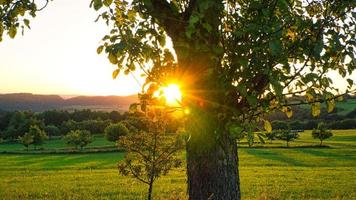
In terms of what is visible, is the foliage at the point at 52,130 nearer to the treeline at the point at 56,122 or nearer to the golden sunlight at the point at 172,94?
the treeline at the point at 56,122

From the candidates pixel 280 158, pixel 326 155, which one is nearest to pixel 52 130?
pixel 280 158

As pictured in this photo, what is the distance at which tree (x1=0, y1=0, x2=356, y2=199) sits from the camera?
4.52 metres


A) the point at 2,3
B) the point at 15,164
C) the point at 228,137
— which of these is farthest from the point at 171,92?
the point at 15,164

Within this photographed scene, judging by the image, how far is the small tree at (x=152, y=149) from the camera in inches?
659

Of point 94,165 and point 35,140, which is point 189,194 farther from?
point 35,140

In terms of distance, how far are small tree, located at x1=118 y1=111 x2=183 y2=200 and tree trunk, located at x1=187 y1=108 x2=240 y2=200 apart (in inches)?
412

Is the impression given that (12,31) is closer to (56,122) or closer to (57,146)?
(57,146)

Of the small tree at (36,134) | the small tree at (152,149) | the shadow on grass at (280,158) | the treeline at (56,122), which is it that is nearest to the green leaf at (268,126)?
the small tree at (152,149)

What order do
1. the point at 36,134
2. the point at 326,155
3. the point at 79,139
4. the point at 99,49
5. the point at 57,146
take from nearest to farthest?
1. the point at 99,49
2. the point at 326,155
3. the point at 79,139
4. the point at 36,134
5. the point at 57,146

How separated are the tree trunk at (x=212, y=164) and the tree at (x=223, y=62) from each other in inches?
0.5

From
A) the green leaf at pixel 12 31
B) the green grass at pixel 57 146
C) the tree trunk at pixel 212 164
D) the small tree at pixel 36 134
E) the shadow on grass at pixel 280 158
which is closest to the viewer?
the tree trunk at pixel 212 164

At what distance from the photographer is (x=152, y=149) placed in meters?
16.8

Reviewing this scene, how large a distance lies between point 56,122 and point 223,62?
148 m

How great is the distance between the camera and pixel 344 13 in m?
4.73
